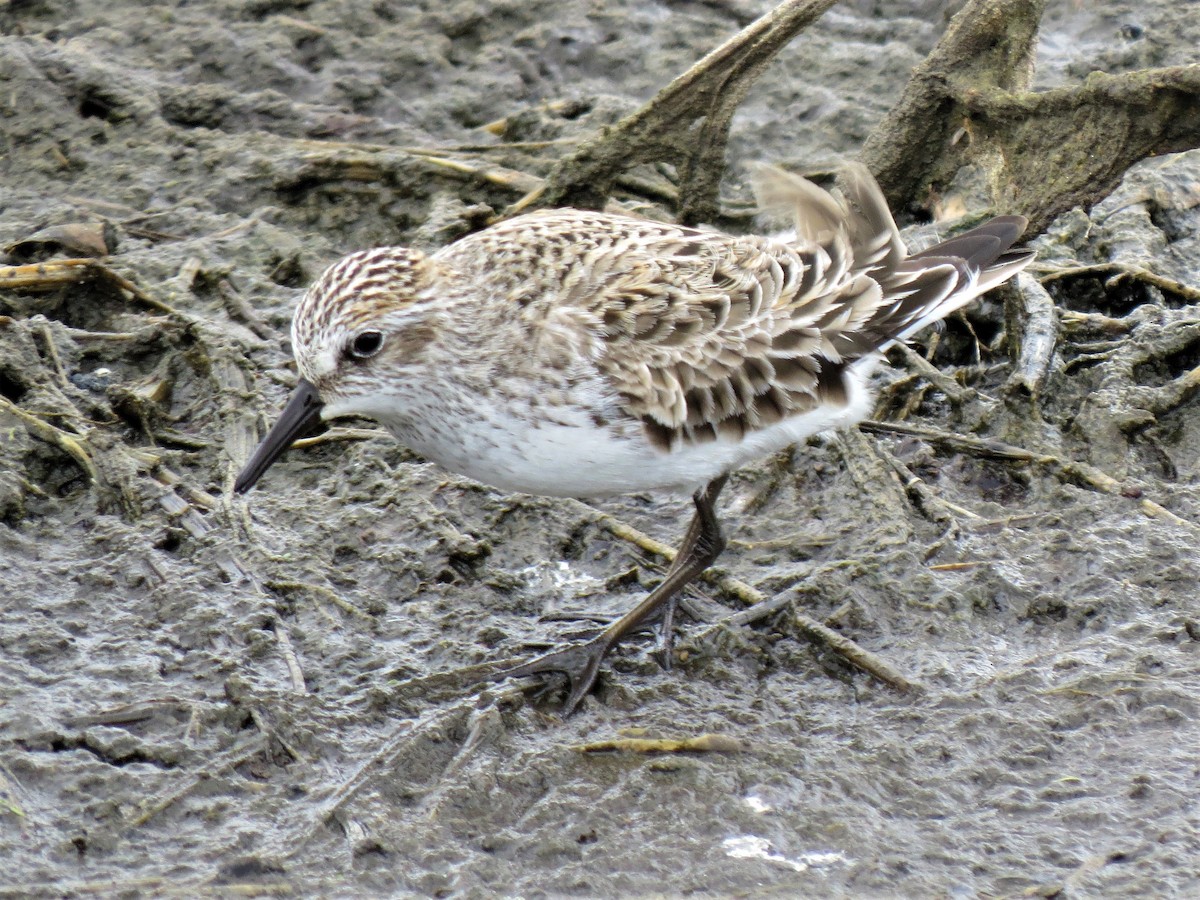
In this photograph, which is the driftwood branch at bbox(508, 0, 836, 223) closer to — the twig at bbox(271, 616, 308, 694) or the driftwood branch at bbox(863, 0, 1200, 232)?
the driftwood branch at bbox(863, 0, 1200, 232)

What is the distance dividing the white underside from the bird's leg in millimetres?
265

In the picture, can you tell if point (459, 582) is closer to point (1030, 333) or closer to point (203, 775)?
point (203, 775)

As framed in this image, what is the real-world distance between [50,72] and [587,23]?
10.7ft

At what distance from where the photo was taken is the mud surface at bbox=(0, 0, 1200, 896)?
164 inches

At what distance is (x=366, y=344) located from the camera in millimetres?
4664

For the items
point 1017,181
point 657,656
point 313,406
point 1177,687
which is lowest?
point 657,656

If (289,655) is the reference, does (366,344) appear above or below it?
above

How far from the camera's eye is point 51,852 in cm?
395

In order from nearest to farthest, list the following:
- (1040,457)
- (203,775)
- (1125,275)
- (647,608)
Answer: (203,775) → (647,608) → (1040,457) → (1125,275)

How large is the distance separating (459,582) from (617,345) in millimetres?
1229

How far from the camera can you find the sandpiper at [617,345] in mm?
4625

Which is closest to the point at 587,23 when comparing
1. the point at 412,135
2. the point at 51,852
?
the point at 412,135

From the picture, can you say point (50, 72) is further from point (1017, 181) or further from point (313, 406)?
point (1017, 181)

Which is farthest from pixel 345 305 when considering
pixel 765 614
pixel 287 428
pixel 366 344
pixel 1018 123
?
pixel 1018 123
